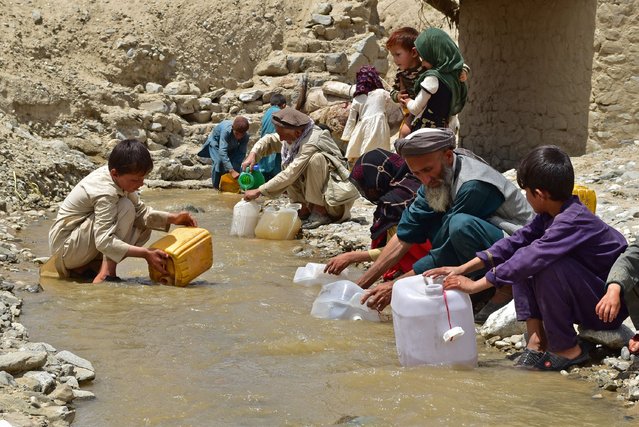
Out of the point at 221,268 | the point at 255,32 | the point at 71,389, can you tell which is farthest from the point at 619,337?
the point at 255,32

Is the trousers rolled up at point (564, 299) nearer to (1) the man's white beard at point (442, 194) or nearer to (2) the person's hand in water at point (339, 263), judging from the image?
(1) the man's white beard at point (442, 194)

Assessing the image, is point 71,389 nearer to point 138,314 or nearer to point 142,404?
point 142,404

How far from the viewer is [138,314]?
4.86 meters

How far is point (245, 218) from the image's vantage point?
7.79 meters

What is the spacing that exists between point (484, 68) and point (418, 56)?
290 cm

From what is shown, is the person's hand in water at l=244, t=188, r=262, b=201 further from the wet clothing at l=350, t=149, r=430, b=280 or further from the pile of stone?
the pile of stone

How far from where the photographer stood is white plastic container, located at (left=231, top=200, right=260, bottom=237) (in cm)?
775

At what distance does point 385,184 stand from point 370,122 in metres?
3.34

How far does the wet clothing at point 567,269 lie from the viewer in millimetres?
3646

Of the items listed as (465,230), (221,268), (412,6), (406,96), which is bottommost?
(221,268)

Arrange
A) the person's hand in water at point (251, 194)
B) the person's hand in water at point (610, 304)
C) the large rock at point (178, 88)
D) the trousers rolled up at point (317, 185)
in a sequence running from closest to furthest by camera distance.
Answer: the person's hand in water at point (610, 304) < the person's hand in water at point (251, 194) < the trousers rolled up at point (317, 185) < the large rock at point (178, 88)

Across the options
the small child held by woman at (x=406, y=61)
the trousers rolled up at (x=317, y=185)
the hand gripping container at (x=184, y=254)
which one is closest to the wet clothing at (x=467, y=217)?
the hand gripping container at (x=184, y=254)

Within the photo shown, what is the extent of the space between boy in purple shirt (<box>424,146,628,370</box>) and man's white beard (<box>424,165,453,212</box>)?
0.62 metres

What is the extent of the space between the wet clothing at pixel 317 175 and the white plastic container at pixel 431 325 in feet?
12.8
